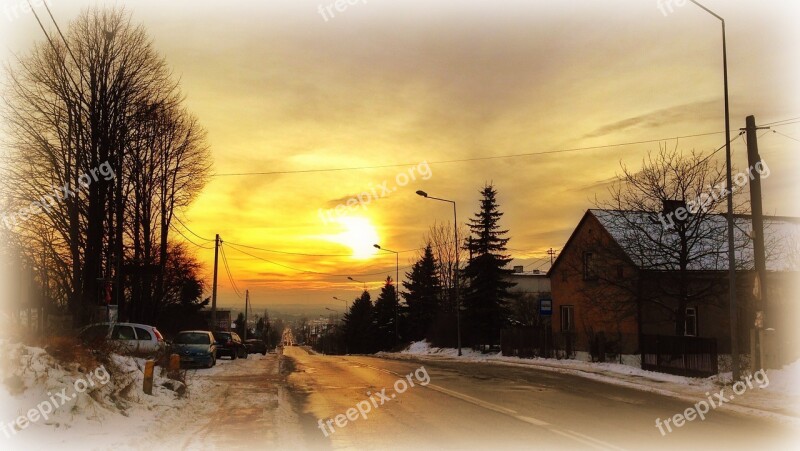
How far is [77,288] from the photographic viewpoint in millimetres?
25969

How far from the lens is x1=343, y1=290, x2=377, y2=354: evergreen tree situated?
8825 centimetres

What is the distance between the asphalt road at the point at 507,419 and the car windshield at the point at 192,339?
8.92 m

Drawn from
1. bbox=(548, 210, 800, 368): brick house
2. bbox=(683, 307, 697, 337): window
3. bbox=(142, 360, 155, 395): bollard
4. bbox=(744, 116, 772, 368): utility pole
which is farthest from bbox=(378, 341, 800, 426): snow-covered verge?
bbox=(142, 360, 155, 395): bollard

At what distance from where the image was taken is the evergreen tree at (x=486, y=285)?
136ft

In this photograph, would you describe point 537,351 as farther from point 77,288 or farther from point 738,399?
point 77,288

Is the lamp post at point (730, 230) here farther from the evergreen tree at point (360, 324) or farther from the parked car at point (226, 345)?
the evergreen tree at point (360, 324)

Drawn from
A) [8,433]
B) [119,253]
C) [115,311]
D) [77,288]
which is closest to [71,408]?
[8,433]

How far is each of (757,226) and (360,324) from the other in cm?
7881

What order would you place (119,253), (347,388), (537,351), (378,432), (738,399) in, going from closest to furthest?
(378,432), (738,399), (347,388), (119,253), (537,351)

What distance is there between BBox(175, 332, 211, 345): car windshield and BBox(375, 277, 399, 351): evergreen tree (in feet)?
172

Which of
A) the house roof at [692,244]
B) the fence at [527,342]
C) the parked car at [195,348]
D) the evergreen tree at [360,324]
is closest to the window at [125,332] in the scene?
the parked car at [195,348]

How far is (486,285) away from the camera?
41.7 meters

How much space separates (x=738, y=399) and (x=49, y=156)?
25149 millimetres

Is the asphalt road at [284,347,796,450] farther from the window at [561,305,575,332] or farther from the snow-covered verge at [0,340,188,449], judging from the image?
the window at [561,305,575,332]
